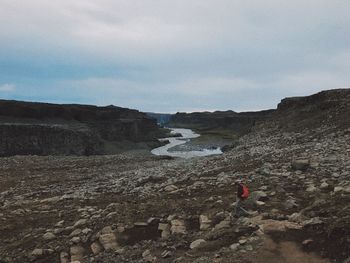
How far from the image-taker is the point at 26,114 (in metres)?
102

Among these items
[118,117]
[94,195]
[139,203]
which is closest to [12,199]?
[94,195]

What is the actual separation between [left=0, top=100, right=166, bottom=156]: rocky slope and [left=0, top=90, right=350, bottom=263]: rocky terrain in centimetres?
5834

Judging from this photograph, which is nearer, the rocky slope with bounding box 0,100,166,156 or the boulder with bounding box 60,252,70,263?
the boulder with bounding box 60,252,70,263

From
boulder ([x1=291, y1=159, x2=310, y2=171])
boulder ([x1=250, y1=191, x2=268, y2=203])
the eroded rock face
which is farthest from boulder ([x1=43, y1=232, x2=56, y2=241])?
boulder ([x1=291, y1=159, x2=310, y2=171])

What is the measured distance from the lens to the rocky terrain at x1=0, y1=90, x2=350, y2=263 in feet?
44.3

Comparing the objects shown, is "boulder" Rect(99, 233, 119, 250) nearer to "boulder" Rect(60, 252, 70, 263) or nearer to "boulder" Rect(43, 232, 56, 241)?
"boulder" Rect(60, 252, 70, 263)

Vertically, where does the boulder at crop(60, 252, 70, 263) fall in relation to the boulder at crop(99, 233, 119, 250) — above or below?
below

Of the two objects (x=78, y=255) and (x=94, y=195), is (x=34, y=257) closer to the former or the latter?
(x=78, y=255)

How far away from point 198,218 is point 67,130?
253 feet

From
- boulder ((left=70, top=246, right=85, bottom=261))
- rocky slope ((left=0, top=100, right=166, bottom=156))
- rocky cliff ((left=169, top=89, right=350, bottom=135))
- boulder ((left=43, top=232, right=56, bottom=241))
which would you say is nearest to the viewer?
boulder ((left=70, top=246, right=85, bottom=261))

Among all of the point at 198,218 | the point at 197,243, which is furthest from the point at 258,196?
the point at 197,243

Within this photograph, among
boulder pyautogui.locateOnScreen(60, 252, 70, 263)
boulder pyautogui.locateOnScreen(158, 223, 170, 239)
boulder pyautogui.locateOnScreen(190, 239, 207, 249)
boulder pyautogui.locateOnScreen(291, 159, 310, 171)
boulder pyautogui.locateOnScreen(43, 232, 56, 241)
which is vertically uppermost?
boulder pyautogui.locateOnScreen(291, 159, 310, 171)

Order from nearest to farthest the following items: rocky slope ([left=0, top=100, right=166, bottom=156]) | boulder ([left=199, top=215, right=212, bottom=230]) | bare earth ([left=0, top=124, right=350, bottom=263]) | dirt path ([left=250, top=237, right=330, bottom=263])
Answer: dirt path ([left=250, top=237, right=330, bottom=263]) < bare earth ([left=0, top=124, right=350, bottom=263]) < boulder ([left=199, top=215, right=212, bottom=230]) < rocky slope ([left=0, top=100, right=166, bottom=156])

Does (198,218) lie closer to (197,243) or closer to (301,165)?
(197,243)
